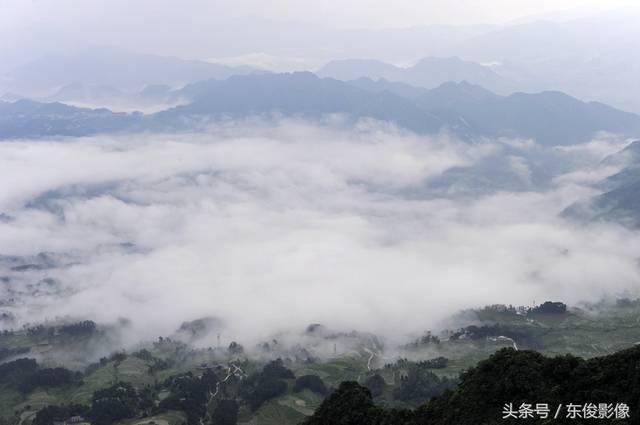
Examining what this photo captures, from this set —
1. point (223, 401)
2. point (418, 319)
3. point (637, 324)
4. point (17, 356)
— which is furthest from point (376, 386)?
point (17, 356)

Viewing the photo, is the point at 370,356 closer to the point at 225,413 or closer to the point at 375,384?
the point at 375,384

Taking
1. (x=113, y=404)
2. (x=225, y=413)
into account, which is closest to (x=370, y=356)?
(x=225, y=413)

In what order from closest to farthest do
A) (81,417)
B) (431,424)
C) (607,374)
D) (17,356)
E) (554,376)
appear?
(607,374) → (554,376) → (431,424) → (81,417) → (17,356)

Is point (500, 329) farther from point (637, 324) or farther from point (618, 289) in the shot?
point (618, 289)

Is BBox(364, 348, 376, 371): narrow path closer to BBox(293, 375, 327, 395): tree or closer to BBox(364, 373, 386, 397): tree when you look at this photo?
BBox(364, 373, 386, 397): tree

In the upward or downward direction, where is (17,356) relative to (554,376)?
downward

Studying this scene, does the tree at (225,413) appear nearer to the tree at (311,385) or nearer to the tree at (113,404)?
the tree at (311,385)

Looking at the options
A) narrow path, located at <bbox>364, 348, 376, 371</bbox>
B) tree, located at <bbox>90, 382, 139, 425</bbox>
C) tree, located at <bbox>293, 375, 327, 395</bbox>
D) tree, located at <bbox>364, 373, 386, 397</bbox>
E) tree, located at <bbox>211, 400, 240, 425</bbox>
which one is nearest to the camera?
tree, located at <bbox>211, 400, 240, 425</bbox>

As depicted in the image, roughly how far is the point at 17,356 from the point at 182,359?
49020 millimetres

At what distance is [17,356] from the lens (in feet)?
585

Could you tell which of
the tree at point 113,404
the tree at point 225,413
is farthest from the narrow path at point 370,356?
the tree at point 113,404

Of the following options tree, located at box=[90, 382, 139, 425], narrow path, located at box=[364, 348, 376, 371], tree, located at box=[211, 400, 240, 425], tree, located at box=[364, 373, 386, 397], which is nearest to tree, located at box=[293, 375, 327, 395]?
tree, located at box=[364, 373, 386, 397]

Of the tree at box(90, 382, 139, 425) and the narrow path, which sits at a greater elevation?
the tree at box(90, 382, 139, 425)

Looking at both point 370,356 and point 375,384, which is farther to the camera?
point 370,356
